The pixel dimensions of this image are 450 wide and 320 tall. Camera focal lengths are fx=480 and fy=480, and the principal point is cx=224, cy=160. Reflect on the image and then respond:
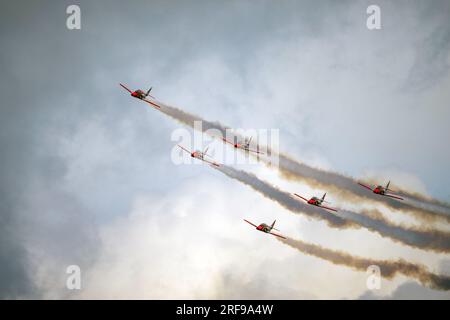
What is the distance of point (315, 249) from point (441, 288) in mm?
35017

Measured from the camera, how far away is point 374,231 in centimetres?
12850

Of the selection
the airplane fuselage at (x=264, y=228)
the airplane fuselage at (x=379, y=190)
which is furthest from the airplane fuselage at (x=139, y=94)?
the airplane fuselage at (x=379, y=190)

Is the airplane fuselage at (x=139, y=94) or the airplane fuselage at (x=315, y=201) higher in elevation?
the airplane fuselage at (x=139, y=94)

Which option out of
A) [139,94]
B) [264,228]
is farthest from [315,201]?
[139,94]

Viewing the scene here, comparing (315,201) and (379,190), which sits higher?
(379,190)

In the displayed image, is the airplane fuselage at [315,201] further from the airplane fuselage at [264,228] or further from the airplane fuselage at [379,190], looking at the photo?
the airplane fuselage at [379,190]

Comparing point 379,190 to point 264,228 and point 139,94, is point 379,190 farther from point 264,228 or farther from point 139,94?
point 139,94

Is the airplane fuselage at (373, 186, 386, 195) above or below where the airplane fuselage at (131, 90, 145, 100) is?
below

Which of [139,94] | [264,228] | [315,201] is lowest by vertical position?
[264,228]

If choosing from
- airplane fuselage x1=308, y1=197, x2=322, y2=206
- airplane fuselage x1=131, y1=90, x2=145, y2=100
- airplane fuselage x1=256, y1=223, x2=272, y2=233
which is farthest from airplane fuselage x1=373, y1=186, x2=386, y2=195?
airplane fuselage x1=131, y1=90, x2=145, y2=100

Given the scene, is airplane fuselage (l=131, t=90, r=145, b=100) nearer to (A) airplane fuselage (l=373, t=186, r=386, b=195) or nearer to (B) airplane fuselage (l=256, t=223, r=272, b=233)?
(B) airplane fuselage (l=256, t=223, r=272, b=233)

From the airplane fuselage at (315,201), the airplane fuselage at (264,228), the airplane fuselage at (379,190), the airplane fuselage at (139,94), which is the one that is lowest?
the airplane fuselage at (264,228)
